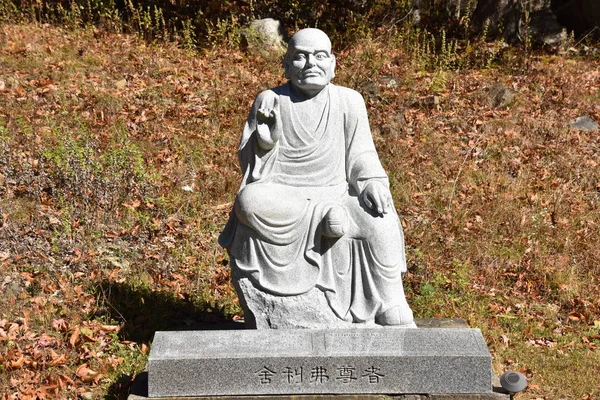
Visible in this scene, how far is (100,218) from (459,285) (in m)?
3.81

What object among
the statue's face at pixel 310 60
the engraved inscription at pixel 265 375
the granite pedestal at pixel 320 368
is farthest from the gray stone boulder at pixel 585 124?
the engraved inscription at pixel 265 375

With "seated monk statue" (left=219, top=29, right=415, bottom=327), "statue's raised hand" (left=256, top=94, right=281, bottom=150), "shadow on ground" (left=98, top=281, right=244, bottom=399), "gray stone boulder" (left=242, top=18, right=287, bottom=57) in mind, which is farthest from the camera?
"gray stone boulder" (left=242, top=18, right=287, bottom=57)

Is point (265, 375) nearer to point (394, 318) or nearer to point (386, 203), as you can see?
point (394, 318)

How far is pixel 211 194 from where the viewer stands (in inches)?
361

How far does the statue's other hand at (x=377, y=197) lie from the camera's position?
563 centimetres

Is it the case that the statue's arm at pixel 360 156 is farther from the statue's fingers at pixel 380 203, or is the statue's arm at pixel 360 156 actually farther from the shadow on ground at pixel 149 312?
the shadow on ground at pixel 149 312

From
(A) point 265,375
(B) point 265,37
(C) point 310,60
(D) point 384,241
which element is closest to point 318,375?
(A) point 265,375

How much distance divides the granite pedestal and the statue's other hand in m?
0.93

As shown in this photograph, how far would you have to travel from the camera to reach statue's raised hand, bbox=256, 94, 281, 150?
573cm

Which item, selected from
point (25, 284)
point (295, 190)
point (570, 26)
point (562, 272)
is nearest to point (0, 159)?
point (25, 284)

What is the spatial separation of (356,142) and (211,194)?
3.57m

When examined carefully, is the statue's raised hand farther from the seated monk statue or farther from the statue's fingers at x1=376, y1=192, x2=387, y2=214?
the statue's fingers at x1=376, y1=192, x2=387, y2=214

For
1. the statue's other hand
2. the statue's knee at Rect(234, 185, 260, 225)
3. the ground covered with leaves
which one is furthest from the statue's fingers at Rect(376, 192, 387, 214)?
the ground covered with leaves

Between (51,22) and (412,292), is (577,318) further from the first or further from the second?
(51,22)
